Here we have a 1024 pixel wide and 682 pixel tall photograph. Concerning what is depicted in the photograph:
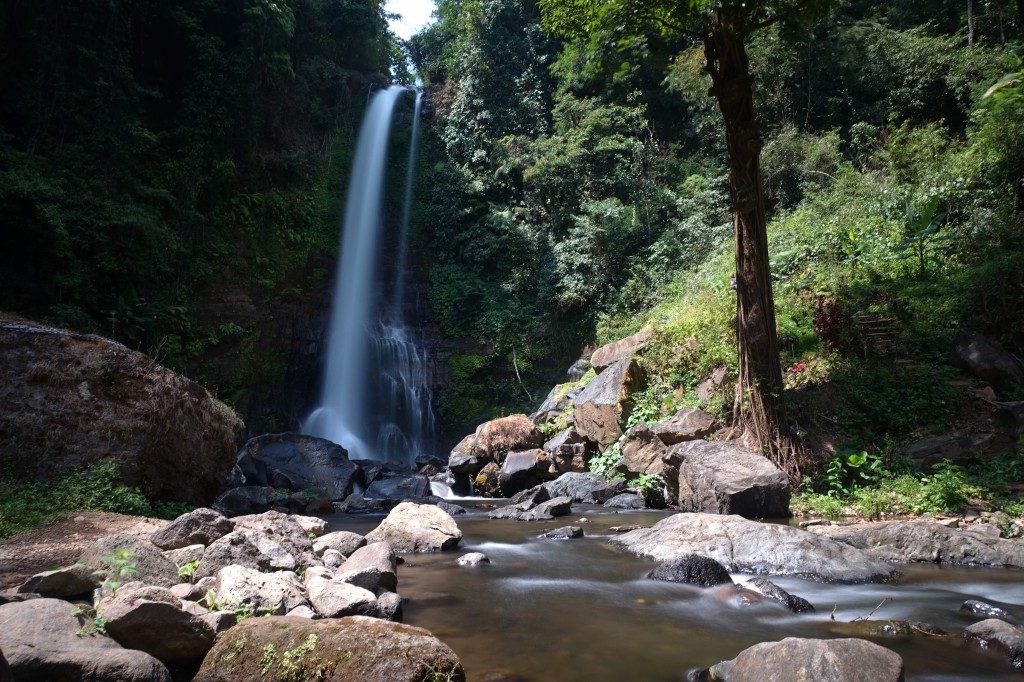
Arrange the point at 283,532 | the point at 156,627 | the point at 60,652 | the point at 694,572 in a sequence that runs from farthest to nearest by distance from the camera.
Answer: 1. the point at 283,532
2. the point at 694,572
3. the point at 156,627
4. the point at 60,652

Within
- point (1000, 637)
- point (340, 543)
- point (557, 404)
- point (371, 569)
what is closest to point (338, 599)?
point (371, 569)

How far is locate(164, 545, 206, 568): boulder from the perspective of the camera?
498 cm

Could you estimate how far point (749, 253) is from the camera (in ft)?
33.1

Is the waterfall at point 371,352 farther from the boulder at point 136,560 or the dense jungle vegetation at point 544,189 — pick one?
the boulder at point 136,560

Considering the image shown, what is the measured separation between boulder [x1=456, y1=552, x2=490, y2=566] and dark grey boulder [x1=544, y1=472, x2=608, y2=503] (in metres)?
4.72

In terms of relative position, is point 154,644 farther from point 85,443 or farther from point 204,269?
point 204,269

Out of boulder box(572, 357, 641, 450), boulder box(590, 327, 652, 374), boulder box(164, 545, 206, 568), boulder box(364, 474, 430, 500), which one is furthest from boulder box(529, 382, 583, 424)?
boulder box(164, 545, 206, 568)

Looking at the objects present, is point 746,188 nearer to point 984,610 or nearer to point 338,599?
point 984,610

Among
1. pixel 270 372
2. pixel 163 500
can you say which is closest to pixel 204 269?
pixel 270 372

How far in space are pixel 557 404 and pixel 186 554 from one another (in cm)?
1139

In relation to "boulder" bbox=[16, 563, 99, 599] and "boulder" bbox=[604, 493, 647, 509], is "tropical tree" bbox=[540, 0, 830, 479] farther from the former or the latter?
"boulder" bbox=[16, 563, 99, 599]

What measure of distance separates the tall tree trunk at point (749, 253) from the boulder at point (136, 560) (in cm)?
822

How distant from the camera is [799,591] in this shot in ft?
17.9

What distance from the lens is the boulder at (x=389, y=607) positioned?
4.65 m
